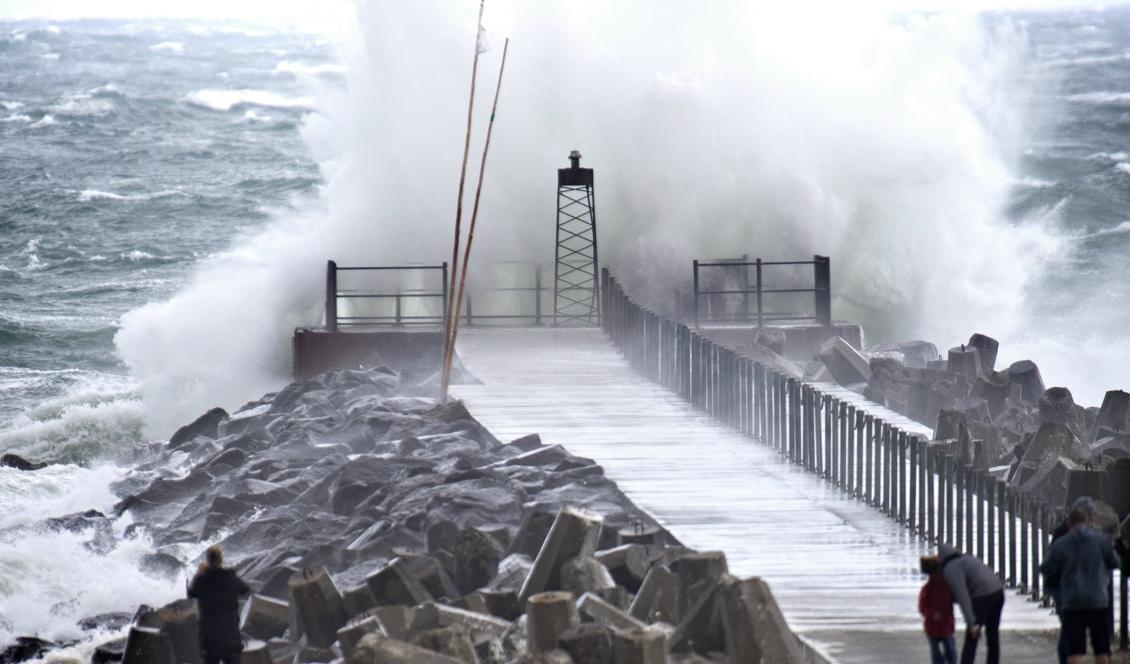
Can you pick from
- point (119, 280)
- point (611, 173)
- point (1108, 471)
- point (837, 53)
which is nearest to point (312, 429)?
point (1108, 471)

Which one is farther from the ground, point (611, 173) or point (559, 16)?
point (559, 16)

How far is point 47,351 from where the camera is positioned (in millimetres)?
41062

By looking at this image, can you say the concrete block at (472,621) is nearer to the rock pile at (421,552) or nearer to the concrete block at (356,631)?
the rock pile at (421,552)

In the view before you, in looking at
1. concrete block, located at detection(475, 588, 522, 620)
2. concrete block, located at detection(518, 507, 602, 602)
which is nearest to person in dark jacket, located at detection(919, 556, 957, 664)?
concrete block, located at detection(518, 507, 602, 602)

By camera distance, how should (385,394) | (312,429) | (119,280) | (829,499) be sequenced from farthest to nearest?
1. (119,280)
2. (385,394)
3. (312,429)
4. (829,499)

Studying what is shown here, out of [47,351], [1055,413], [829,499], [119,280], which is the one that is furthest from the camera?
[119,280]

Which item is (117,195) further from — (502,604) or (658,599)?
(658,599)

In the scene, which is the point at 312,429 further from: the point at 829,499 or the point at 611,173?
the point at 611,173

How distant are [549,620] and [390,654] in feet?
2.79

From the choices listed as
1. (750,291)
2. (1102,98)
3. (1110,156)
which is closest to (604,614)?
(750,291)

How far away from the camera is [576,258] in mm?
32094

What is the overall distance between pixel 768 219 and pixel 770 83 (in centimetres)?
363

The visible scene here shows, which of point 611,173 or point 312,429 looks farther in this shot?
point 611,173

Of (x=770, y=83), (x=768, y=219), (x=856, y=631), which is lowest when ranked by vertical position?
(x=856, y=631)
